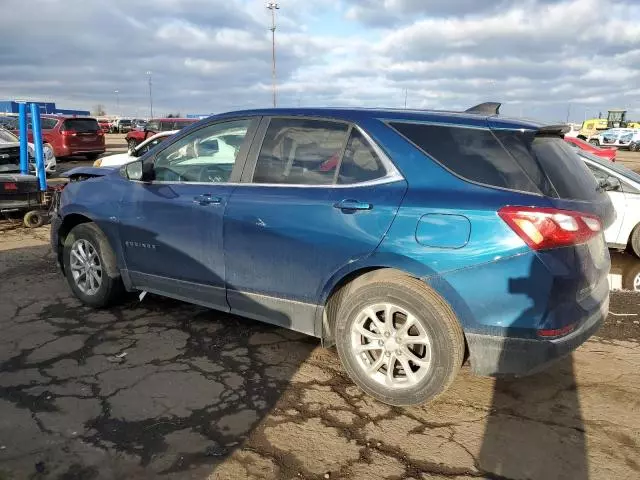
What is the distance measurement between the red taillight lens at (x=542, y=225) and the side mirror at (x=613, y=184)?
497 centimetres

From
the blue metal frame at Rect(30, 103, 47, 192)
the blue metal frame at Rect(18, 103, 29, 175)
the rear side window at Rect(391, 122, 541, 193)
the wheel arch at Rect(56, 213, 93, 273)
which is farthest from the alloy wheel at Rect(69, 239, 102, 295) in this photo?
the blue metal frame at Rect(18, 103, 29, 175)

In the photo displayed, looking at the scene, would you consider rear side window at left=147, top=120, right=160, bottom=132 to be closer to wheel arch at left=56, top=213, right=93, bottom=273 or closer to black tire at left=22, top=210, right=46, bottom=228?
black tire at left=22, top=210, right=46, bottom=228

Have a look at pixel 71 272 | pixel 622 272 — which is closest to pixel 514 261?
pixel 71 272

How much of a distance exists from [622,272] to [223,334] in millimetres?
5225

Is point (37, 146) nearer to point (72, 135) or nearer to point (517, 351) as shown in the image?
point (517, 351)

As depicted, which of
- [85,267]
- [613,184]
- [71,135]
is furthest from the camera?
[71,135]

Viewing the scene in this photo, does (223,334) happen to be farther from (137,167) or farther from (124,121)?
(124,121)

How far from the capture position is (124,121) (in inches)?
2420

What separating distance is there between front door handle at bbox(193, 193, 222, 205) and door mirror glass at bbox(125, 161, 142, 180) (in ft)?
2.20

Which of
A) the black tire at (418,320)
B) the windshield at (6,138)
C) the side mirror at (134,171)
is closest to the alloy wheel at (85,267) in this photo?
the side mirror at (134,171)

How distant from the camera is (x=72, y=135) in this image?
19.0 meters

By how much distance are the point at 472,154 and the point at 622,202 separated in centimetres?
533

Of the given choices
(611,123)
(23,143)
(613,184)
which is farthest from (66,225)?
(611,123)

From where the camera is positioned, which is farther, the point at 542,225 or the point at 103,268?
the point at 103,268
